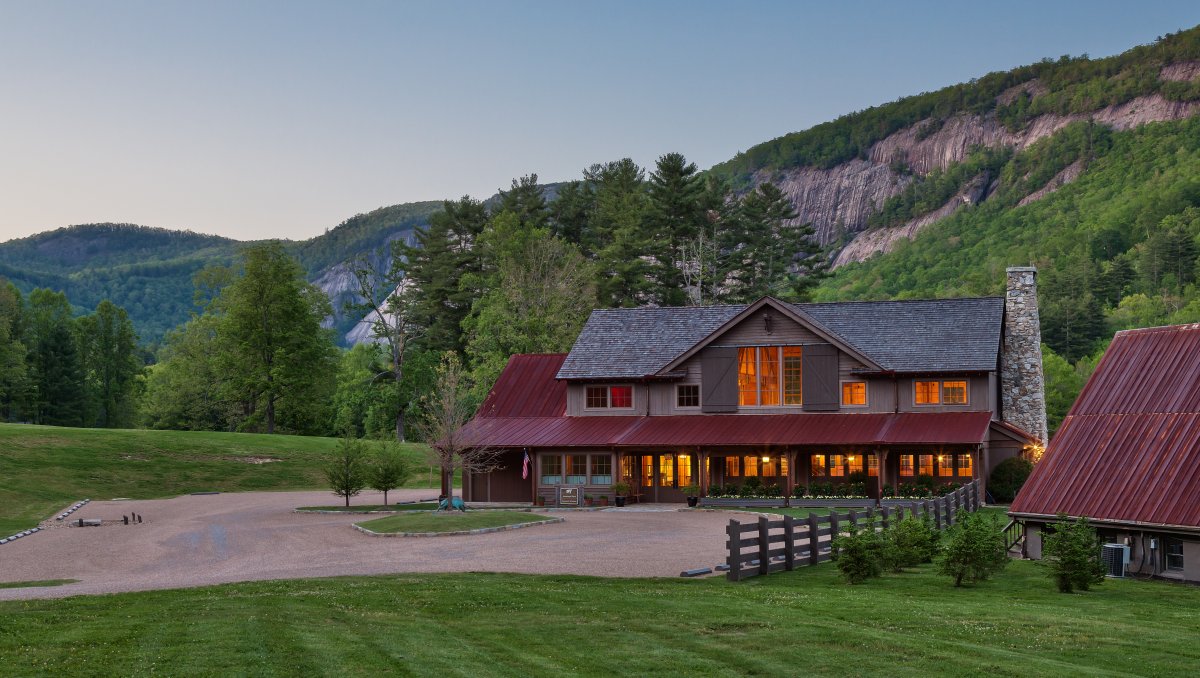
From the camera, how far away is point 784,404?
155ft

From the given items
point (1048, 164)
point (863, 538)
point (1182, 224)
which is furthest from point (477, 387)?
point (1048, 164)

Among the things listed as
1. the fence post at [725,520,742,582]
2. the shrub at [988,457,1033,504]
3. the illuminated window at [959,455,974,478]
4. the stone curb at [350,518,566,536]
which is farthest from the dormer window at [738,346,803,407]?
the fence post at [725,520,742,582]

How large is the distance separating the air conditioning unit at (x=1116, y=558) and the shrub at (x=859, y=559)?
14.1ft

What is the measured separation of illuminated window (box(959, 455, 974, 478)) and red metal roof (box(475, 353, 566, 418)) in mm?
16780

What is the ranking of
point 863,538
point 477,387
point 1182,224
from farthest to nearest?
point 1182,224 < point 477,387 < point 863,538

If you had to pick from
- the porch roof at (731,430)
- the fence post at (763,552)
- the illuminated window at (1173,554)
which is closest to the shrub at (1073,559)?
the illuminated window at (1173,554)

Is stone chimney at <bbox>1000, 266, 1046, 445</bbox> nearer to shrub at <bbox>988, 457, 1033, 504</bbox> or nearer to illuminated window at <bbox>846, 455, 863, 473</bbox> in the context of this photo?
shrub at <bbox>988, 457, 1033, 504</bbox>

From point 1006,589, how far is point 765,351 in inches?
1078

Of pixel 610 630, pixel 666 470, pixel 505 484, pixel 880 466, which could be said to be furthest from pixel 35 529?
pixel 880 466

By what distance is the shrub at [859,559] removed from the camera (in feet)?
70.2

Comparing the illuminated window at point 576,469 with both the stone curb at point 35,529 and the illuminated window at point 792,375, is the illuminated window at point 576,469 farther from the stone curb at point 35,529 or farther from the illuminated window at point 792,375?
the stone curb at point 35,529

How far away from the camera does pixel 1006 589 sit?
2038 cm

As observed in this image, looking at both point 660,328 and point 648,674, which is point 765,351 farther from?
point 648,674

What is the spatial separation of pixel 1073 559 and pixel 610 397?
30.6 m
